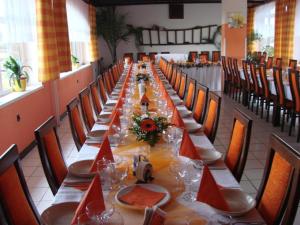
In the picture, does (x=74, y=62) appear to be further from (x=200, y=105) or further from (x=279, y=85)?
(x=200, y=105)

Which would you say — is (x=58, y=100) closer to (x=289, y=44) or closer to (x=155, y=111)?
(x=155, y=111)

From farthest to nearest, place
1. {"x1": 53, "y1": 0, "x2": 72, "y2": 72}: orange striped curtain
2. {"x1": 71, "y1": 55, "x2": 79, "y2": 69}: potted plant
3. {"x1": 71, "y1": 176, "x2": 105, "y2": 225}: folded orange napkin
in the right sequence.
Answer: {"x1": 71, "y1": 55, "x2": 79, "y2": 69}: potted plant < {"x1": 53, "y1": 0, "x2": 72, "y2": 72}: orange striped curtain < {"x1": 71, "y1": 176, "x2": 105, "y2": 225}: folded orange napkin

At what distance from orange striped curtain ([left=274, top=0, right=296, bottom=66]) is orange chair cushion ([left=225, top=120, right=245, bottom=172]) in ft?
33.9

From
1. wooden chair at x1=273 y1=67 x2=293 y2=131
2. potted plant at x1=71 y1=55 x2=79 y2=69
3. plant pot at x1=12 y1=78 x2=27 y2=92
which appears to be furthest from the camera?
potted plant at x1=71 y1=55 x2=79 y2=69

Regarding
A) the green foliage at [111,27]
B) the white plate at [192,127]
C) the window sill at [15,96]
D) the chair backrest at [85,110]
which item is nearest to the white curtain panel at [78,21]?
the green foliage at [111,27]

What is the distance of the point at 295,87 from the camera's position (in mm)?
4922

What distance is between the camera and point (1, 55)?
15.5ft

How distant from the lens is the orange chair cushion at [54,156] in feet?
7.60

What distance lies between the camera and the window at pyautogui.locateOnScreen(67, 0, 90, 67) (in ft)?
29.5

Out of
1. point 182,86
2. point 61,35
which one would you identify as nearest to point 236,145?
point 182,86

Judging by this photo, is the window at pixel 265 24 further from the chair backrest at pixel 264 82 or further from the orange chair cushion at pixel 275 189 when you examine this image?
the orange chair cushion at pixel 275 189

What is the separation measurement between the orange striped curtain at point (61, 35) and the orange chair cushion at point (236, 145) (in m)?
4.90

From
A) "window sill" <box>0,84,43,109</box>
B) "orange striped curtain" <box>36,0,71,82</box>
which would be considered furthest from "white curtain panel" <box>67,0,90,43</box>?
"window sill" <box>0,84,43,109</box>

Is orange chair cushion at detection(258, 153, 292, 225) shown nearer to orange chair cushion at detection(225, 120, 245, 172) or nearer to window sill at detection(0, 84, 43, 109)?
orange chair cushion at detection(225, 120, 245, 172)
